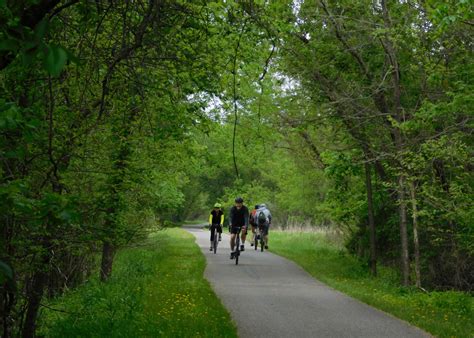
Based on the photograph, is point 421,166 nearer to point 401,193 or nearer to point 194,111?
point 401,193

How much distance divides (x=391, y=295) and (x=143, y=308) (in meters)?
6.09

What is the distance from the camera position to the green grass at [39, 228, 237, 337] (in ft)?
28.2

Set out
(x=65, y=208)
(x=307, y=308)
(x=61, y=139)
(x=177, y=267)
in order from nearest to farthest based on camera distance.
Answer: (x=65, y=208)
(x=61, y=139)
(x=307, y=308)
(x=177, y=267)

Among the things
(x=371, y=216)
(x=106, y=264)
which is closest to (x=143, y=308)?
(x=106, y=264)

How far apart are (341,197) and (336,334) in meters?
11.3

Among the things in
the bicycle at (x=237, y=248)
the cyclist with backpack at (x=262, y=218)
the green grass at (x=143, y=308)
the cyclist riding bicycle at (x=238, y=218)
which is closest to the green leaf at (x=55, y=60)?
the green grass at (x=143, y=308)

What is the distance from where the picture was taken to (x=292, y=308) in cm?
1091

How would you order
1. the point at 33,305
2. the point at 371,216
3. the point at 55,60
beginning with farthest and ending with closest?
1. the point at 371,216
2. the point at 33,305
3. the point at 55,60

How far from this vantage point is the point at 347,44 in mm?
16188

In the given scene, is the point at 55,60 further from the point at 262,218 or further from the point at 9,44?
the point at 262,218

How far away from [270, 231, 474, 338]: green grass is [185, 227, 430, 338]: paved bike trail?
0.35 metres

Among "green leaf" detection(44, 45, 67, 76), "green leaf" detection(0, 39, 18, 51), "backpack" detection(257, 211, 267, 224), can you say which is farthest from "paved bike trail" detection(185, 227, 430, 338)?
"green leaf" detection(44, 45, 67, 76)

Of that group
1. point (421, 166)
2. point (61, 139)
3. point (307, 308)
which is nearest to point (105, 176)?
point (61, 139)

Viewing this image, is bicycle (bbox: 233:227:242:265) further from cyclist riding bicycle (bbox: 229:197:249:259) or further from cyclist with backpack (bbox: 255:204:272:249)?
cyclist with backpack (bbox: 255:204:272:249)
